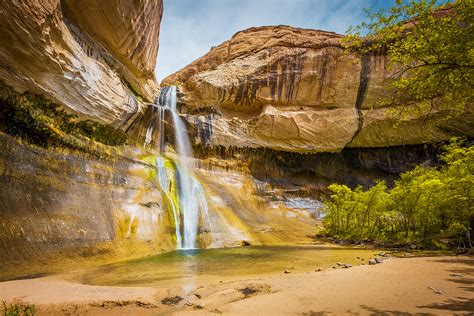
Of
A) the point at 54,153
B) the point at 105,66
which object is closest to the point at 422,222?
the point at 54,153

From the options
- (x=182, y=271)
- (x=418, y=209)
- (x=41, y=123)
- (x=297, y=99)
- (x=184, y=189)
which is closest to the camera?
(x=182, y=271)

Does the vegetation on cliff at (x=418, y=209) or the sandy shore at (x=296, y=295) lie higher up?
the vegetation on cliff at (x=418, y=209)

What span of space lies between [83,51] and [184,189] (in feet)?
35.8

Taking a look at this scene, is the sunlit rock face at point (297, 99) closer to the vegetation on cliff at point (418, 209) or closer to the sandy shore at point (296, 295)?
the vegetation on cliff at point (418, 209)

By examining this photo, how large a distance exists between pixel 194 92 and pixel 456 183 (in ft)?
79.5

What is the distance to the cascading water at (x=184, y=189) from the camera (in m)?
17.7

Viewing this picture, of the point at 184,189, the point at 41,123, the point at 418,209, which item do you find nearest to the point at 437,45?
the point at 418,209

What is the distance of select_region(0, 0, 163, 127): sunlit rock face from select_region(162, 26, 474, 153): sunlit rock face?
7419 mm

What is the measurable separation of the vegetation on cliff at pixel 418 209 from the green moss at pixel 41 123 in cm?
1721

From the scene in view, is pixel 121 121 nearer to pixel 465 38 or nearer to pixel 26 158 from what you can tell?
pixel 26 158

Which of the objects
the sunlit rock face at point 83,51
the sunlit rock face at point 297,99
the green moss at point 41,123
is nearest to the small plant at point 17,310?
the green moss at point 41,123

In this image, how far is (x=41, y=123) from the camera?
13.3 meters

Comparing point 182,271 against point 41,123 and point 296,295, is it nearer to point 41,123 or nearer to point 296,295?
point 296,295

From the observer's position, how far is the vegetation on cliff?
448 inches
